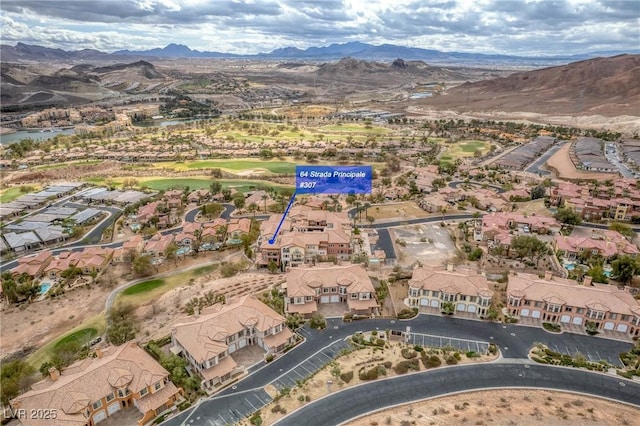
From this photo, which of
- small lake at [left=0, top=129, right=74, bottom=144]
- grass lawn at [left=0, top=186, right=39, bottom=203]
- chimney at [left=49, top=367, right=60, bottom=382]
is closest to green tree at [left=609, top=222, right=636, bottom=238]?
chimney at [left=49, top=367, right=60, bottom=382]

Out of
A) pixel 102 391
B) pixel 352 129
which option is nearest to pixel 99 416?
pixel 102 391

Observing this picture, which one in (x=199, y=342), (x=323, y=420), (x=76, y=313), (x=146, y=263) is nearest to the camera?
(x=323, y=420)

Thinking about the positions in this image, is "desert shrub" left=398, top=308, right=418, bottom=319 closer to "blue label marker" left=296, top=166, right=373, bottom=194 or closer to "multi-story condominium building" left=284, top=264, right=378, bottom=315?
"multi-story condominium building" left=284, top=264, right=378, bottom=315

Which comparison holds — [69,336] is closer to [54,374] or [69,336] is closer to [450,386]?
[54,374]

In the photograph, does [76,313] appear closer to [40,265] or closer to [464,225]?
[40,265]

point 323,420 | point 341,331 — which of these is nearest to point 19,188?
point 341,331

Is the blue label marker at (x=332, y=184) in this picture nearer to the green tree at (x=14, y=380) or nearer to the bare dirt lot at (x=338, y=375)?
the bare dirt lot at (x=338, y=375)
